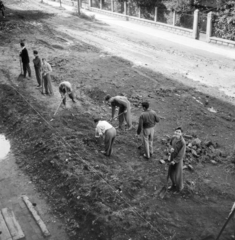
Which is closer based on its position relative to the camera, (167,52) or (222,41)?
(167,52)

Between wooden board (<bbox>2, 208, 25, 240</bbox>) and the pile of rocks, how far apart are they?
176 inches

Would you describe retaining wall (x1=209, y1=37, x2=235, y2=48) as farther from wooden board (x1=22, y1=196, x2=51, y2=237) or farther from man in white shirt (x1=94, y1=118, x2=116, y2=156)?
wooden board (x1=22, y1=196, x2=51, y2=237)

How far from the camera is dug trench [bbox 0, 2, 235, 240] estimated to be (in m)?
6.99

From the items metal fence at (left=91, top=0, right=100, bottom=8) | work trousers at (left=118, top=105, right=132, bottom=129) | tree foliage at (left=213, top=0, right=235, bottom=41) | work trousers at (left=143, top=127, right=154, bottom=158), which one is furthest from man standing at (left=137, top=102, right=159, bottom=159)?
metal fence at (left=91, top=0, right=100, bottom=8)

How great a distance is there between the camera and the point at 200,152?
380 inches

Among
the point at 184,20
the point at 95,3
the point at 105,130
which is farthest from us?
the point at 95,3

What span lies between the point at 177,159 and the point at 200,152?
2.66 m

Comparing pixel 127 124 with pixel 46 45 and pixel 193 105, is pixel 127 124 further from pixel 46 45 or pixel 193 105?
pixel 46 45

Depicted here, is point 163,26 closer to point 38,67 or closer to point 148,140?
point 38,67

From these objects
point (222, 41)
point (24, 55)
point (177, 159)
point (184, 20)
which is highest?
point (184, 20)

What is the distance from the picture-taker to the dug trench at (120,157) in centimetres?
699

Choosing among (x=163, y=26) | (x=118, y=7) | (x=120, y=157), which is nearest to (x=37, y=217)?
(x=120, y=157)

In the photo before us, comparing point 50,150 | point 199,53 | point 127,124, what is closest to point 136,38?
point 199,53

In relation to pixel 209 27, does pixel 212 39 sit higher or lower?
lower
